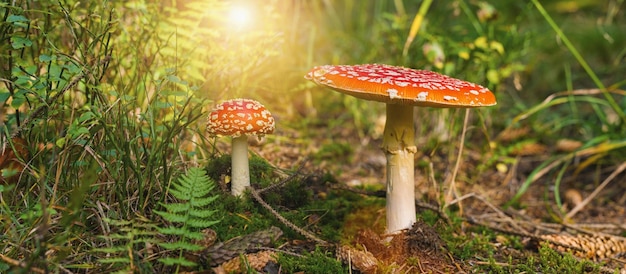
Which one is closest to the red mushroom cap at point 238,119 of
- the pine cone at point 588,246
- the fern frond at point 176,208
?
the fern frond at point 176,208

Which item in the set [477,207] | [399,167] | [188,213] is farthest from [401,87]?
[477,207]

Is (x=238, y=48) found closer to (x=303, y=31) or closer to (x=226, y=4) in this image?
(x=226, y=4)

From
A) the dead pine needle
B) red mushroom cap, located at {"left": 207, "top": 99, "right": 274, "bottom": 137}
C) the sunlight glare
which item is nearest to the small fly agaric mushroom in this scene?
red mushroom cap, located at {"left": 207, "top": 99, "right": 274, "bottom": 137}

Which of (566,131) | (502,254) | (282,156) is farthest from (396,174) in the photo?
(566,131)

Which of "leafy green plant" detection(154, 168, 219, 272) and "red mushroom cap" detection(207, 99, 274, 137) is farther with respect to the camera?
"red mushroom cap" detection(207, 99, 274, 137)

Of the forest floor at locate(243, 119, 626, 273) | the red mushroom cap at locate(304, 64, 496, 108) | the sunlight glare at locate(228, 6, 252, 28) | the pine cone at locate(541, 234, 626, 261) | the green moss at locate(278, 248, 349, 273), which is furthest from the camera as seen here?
the sunlight glare at locate(228, 6, 252, 28)

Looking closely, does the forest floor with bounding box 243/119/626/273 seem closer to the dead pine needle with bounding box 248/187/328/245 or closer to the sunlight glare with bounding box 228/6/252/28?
the dead pine needle with bounding box 248/187/328/245
